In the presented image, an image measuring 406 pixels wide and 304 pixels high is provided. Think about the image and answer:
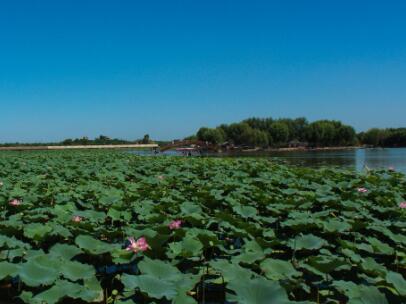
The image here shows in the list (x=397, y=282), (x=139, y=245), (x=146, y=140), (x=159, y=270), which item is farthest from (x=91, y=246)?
(x=146, y=140)

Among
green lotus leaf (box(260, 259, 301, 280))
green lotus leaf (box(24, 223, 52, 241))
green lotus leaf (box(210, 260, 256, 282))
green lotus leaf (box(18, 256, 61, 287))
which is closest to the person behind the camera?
green lotus leaf (box(18, 256, 61, 287))

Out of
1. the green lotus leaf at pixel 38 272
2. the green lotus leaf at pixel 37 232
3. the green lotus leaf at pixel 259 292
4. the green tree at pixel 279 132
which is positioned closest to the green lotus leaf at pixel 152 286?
the green lotus leaf at pixel 259 292

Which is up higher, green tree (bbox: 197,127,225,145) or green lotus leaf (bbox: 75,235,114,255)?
green tree (bbox: 197,127,225,145)

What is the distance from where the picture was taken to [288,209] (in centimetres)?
538

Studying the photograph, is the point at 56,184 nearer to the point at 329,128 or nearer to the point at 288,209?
the point at 288,209

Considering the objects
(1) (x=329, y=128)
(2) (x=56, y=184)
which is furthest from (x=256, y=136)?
(2) (x=56, y=184)

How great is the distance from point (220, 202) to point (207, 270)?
2.71m

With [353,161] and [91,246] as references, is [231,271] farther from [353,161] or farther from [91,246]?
[353,161]

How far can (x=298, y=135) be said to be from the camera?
384ft

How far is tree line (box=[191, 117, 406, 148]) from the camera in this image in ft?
353

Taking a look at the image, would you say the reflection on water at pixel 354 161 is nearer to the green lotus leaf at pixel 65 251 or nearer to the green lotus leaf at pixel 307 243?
the green lotus leaf at pixel 307 243

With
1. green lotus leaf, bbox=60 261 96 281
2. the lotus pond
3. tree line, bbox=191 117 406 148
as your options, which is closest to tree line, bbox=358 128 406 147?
tree line, bbox=191 117 406 148

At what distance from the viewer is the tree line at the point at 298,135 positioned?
10756 centimetres

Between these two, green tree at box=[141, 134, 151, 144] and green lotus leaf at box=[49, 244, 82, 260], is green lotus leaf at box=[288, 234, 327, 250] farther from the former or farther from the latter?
green tree at box=[141, 134, 151, 144]
